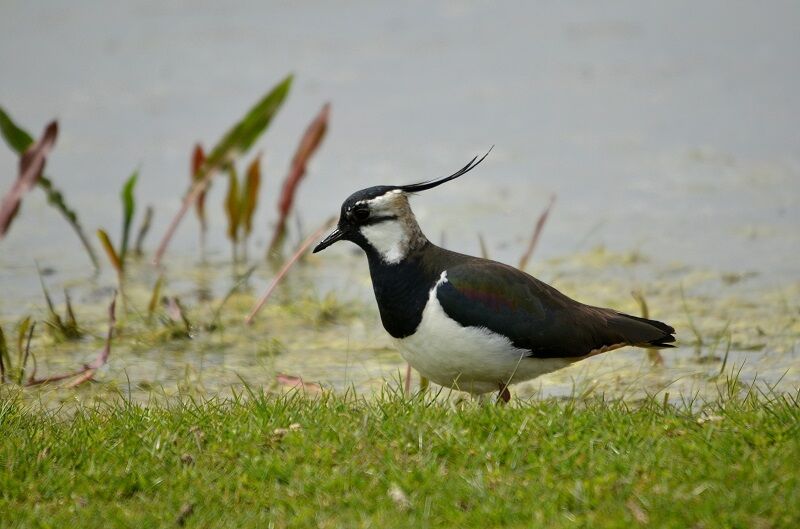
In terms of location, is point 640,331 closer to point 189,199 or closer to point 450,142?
point 189,199

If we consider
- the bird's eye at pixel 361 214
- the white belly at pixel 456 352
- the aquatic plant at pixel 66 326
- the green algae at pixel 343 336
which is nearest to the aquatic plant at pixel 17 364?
the green algae at pixel 343 336

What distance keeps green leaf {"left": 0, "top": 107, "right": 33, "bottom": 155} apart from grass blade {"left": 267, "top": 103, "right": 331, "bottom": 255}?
1594 millimetres

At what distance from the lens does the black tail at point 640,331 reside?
536 centimetres

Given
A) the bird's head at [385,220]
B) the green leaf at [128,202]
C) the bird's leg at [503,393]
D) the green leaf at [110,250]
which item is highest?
the bird's head at [385,220]

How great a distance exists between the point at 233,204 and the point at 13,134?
151 cm

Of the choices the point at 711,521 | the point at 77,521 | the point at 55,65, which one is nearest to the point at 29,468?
the point at 77,521

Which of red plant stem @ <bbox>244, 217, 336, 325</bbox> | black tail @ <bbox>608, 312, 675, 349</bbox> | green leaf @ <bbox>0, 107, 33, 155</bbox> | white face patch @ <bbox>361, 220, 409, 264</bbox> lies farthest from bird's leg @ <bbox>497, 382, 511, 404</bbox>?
green leaf @ <bbox>0, 107, 33, 155</bbox>

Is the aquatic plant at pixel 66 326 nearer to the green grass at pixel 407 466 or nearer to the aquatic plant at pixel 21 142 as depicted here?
the aquatic plant at pixel 21 142

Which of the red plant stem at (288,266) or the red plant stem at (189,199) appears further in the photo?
the red plant stem at (189,199)

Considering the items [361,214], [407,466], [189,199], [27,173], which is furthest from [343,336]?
[407,466]

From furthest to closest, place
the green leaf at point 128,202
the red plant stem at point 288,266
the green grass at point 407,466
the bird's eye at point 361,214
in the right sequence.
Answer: the green leaf at point 128,202 < the red plant stem at point 288,266 < the bird's eye at point 361,214 < the green grass at point 407,466

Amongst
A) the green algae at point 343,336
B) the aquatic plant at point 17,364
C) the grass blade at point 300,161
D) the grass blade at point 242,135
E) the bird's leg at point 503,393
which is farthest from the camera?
the grass blade at point 300,161

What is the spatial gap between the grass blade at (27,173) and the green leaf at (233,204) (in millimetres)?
1341

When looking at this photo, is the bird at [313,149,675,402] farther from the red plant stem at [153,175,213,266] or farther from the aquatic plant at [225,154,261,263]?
the aquatic plant at [225,154,261,263]
